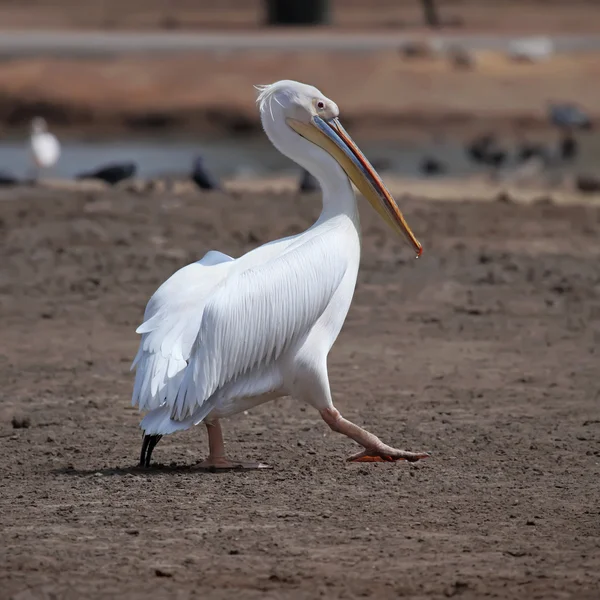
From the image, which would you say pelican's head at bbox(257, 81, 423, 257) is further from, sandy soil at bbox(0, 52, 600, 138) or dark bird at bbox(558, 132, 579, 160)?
sandy soil at bbox(0, 52, 600, 138)

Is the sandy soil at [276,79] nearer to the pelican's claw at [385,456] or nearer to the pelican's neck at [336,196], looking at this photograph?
the pelican's neck at [336,196]

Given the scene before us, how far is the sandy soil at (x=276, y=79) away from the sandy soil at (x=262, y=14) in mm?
7428

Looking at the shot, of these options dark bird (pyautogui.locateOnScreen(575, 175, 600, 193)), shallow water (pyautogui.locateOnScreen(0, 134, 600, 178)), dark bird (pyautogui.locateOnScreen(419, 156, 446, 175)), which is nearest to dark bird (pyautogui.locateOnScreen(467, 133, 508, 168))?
shallow water (pyautogui.locateOnScreen(0, 134, 600, 178))

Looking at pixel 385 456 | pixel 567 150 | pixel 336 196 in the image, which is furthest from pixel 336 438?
pixel 567 150

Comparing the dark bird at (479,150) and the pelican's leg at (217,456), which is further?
the dark bird at (479,150)

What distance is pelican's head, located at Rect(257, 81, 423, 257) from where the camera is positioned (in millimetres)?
5910

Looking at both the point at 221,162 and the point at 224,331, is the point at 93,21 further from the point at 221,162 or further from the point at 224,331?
the point at 224,331

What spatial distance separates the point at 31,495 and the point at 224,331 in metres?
0.94

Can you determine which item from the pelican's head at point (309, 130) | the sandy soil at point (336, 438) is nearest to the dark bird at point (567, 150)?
the sandy soil at point (336, 438)

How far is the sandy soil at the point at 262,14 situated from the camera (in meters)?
34.8

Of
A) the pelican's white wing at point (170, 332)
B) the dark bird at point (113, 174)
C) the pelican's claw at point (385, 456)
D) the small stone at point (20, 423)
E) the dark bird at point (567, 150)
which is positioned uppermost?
the pelican's white wing at point (170, 332)

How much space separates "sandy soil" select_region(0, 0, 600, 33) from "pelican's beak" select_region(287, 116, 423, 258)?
91.4ft

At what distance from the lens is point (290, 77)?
25.0 m

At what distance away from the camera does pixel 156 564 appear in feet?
14.5
